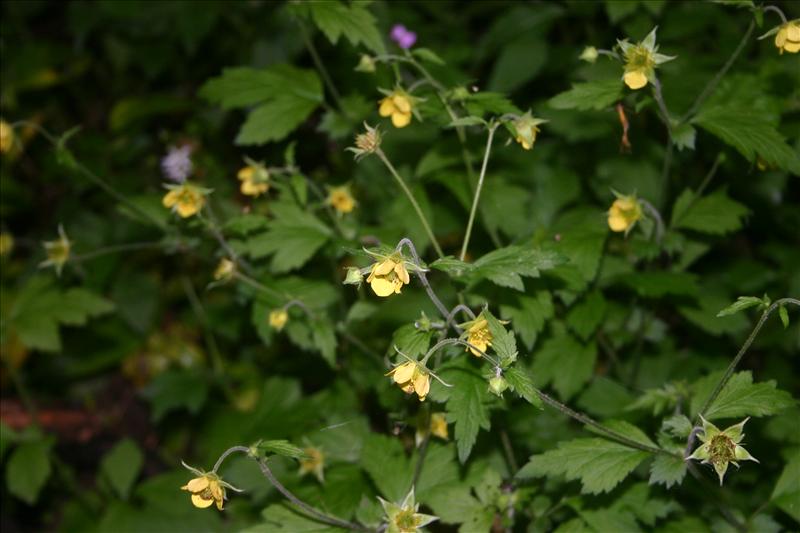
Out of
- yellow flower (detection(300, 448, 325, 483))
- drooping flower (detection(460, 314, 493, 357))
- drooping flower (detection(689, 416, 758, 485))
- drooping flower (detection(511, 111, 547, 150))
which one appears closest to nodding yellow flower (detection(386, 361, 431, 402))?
drooping flower (detection(460, 314, 493, 357))

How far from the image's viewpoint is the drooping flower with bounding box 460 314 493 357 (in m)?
2.24

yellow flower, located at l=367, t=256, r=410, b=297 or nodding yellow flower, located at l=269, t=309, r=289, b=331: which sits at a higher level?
yellow flower, located at l=367, t=256, r=410, b=297

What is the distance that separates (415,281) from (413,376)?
70.1 inches

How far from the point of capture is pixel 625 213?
9.53ft

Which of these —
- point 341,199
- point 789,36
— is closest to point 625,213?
point 789,36

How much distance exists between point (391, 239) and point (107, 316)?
2242 millimetres

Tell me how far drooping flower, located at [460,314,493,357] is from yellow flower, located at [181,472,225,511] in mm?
786

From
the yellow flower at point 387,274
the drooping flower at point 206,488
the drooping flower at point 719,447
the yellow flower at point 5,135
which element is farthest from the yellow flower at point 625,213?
the yellow flower at point 5,135

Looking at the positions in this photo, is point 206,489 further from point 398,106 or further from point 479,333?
point 398,106

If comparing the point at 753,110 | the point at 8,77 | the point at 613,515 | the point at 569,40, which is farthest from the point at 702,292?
the point at 8,77

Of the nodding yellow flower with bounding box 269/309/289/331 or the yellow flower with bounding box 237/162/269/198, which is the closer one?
the nodding yellow flower with bounding box 269/309/289/331

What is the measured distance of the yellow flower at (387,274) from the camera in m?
2.11

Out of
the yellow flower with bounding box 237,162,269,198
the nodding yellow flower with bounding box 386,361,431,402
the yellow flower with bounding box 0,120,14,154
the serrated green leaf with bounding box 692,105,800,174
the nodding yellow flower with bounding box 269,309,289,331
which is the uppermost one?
the serrated green leaf with bounding box 692,105,800,174

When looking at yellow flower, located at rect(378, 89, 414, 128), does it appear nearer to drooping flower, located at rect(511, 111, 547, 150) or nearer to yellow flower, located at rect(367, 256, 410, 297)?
drooping flower, located at rect(511, 111, 547, 150)
